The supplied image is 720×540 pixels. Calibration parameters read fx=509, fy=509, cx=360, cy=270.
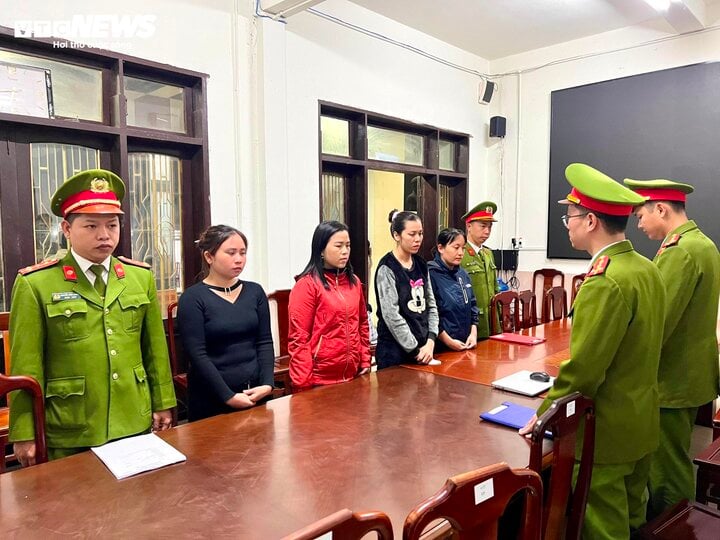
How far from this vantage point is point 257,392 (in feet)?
6.91

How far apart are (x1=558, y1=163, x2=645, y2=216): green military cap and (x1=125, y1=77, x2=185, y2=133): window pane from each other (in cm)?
271

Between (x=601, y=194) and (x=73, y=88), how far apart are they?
297 cm

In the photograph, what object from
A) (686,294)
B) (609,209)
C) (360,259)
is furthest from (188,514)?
(360,259)

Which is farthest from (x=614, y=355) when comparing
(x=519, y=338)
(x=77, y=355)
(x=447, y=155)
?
(x=447, y=155)

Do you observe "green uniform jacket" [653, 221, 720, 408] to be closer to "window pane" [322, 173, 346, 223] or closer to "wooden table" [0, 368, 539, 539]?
"wooden table" [0, 368, 539, 539]

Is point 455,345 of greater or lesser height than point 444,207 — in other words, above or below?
below

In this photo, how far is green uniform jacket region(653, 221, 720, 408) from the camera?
2.22 metres

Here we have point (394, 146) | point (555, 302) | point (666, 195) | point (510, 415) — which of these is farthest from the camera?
point (394, 146)

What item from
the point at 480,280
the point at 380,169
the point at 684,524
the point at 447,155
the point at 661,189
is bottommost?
the point at 684,524

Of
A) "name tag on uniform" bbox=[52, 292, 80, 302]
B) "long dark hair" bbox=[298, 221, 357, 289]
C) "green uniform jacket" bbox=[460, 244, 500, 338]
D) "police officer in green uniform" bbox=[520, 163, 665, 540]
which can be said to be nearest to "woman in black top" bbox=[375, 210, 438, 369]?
"long dark hair" bbox=[298, 221, 357, 289]

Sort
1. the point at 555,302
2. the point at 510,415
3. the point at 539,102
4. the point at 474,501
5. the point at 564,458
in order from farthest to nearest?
the point at 539,102 → the point at 555,302 → the point at 510,415 → the point at 564,458 → the point at 474,501

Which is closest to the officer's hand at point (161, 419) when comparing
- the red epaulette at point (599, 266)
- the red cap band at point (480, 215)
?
the red epaulette at point (599, 266)

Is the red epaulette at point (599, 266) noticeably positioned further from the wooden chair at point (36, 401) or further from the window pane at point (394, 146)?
the window pane at point (394, 146)

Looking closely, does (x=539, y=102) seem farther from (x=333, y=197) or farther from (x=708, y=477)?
(x=708, y=477)
